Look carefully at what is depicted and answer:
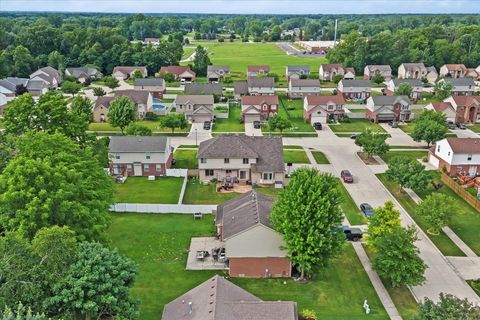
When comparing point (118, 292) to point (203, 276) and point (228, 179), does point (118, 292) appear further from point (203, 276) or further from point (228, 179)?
point (228, 179)

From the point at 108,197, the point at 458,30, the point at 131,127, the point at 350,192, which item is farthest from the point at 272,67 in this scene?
the point at 108,197

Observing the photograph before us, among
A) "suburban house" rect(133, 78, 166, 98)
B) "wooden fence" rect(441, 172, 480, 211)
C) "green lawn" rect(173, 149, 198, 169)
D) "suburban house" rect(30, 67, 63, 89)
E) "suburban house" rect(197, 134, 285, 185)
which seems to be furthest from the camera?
"suburban house" rect(30, 67, 63, 89)

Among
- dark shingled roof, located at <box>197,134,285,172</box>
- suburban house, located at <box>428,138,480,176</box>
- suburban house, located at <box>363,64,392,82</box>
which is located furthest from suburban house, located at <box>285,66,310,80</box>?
dark shingled roof, located at <box>197,134,285,172</box>

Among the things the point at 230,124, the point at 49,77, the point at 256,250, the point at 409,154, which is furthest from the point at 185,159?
the point at 49,77

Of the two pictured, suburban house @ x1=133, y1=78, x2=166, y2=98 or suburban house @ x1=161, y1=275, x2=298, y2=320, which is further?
suburban house @ x1=133, y1=78, x2=166, y2=98

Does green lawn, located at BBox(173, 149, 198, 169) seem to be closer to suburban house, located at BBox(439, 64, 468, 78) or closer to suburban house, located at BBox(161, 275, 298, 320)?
suburban house, located at BBox(161, 275, 298, 320)

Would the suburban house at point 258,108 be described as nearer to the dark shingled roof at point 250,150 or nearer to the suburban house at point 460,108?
the dark shingled roof at point 250,150

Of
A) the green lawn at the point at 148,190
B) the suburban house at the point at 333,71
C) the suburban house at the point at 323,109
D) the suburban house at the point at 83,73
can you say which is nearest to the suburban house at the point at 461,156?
the suburban house at the point at 323,109
